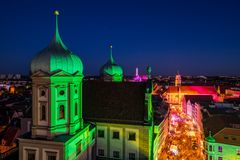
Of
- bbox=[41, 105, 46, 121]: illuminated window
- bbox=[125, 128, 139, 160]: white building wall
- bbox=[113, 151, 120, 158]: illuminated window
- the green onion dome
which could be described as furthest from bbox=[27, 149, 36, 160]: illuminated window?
bbox=[125, 128, 139, 160]: white building wall

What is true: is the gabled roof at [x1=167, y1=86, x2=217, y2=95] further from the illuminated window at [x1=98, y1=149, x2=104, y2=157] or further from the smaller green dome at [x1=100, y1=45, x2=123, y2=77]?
the illuminated window at [x1=98, y1=149, x2=104, y2=157]

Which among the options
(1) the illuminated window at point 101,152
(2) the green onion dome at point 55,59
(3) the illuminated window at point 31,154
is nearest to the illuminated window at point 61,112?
(2) the green onion dome at point 55,59

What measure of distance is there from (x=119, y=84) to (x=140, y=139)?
9.82 metres

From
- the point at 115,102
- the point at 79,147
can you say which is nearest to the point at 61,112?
the point at 79,147

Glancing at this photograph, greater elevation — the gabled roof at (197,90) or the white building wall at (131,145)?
the gabled roof at (197,90)

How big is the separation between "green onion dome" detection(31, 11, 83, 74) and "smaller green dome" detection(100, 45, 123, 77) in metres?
23.1

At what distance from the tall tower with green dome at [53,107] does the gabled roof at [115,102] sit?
768cm

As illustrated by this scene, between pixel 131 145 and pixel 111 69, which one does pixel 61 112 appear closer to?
pixel 131 145

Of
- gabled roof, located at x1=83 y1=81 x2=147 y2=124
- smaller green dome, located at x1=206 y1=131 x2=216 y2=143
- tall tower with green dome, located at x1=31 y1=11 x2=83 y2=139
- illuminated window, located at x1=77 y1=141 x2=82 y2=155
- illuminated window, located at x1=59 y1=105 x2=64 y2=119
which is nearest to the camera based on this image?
tall tower with green dome, located at x1=31 y1=11 x2=83 y2=139

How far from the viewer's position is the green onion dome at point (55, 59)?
2792cm

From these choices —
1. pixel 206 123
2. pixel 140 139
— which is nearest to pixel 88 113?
pixel 140 139

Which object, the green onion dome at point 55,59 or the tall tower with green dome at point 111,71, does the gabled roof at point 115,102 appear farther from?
the tall tower with green dome at point 111,71

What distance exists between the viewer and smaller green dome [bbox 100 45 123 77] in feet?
174

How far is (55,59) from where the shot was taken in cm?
2811
